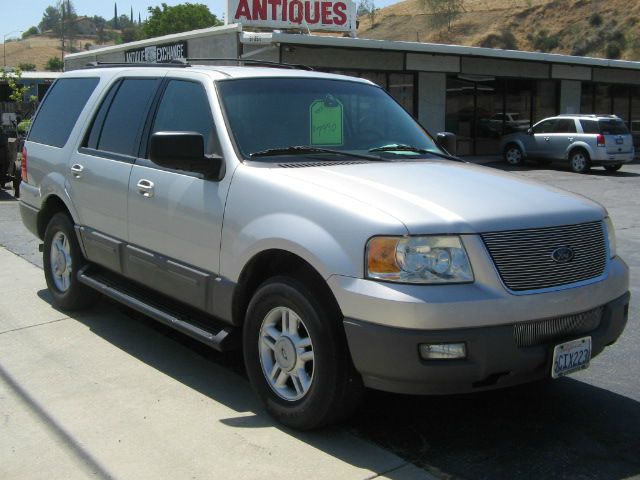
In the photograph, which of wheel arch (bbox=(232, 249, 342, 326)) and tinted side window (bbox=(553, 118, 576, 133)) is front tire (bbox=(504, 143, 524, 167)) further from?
wheel arch (bbox=(232, 249, 342, 326))

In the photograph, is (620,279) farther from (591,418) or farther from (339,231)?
(339,231)

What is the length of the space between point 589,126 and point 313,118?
62.0 ft

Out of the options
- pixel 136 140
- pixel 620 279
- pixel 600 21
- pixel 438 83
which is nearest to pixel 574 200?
pixel 620 279

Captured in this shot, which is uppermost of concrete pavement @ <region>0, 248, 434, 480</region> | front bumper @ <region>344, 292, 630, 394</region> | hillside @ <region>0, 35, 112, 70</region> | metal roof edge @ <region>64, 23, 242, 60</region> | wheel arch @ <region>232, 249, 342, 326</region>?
hillside @ <region>0, 35, 112, 70</region>

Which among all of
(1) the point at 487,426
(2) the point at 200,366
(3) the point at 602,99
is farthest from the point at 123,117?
(3) the point at 602,99

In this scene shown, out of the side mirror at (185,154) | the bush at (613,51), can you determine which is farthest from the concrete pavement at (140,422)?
the bush at (613,51)

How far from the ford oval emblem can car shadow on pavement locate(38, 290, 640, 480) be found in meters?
0.97

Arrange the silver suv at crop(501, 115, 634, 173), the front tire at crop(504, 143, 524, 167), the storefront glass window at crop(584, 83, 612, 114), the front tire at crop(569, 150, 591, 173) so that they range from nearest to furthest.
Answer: the silver suv at crop(501, 115, 634, 173) → the front tire at crop(569, 150, 591, 173) → the front tire at crop(504, 143, 524, 167) → the storefront glass window at crop(584, 83, 612, 114)

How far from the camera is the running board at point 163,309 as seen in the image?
14.6 feet

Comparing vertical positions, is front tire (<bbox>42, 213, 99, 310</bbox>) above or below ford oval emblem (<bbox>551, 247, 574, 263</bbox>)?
below

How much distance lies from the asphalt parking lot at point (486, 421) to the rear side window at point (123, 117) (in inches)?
57.9

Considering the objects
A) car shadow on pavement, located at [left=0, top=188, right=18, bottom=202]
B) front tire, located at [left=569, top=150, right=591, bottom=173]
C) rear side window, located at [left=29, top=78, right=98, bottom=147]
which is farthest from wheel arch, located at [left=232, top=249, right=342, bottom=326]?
front tire, located at [left=569, top=150, right=591, bottom=173]

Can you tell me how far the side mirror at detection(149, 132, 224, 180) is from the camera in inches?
170

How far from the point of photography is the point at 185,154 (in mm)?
4340
